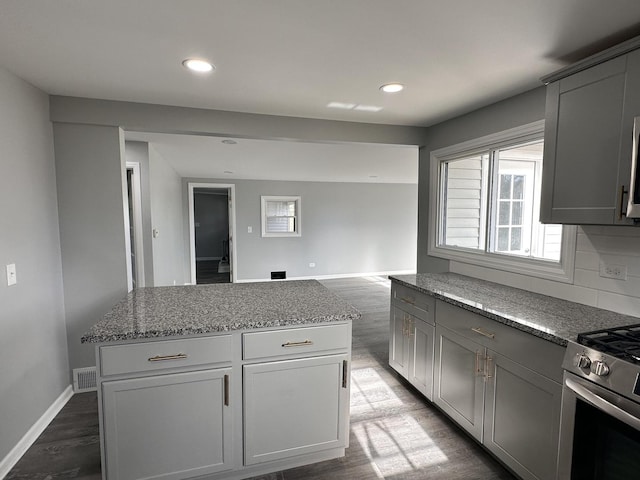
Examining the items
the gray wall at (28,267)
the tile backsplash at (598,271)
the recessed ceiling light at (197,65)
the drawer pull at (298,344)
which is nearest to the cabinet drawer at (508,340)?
the tile backsplash at (598,271)

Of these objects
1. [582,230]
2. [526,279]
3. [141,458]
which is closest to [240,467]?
[141,458]

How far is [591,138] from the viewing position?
1.67 meters

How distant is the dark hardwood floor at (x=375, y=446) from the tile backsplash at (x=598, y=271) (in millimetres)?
1117

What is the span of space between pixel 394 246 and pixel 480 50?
21.5 feet

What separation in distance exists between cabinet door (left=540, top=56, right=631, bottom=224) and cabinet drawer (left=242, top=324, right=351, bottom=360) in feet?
4.48

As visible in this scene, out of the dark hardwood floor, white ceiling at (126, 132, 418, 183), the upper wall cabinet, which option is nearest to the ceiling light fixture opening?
white ceiling at (126, 132, 418, 183)

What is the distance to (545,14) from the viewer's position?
1.40m

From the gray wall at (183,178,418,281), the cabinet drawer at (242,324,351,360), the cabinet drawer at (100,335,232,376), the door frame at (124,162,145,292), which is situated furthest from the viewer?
the gray wall at (183,178,418,281)

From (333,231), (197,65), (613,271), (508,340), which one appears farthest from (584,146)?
(333,231)

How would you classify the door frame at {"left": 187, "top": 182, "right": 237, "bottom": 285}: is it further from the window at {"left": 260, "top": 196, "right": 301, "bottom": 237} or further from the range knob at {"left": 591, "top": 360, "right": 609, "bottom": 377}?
the range knob at {"left": 591, "top": 360, "right": 609, "bottom": 377}

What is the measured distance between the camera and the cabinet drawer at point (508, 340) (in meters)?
1.51

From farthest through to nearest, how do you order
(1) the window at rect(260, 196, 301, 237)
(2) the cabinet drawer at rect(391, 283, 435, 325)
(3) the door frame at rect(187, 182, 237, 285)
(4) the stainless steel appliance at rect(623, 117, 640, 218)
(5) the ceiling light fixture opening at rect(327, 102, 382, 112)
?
1. (1) the window at rect(260, 196, 301, 237)
2. (3) the door frame at rect(187, 182, 237, 285)
3. (5) the ceiling light fixture opening at rect(327, 102, 382, 112)
4. (2) the cabinet drawer at rect(391, 283, 435, 325)
5. (4) the stainless steel appliance at rect(623, 117, 640, 218)

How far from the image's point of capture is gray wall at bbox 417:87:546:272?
228 cm

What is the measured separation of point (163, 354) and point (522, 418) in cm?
180
